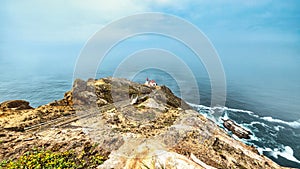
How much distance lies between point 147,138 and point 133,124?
6.89 ft

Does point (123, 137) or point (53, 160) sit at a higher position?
point (123, 137)

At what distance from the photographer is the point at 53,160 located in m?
6.55

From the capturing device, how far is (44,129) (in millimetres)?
9125

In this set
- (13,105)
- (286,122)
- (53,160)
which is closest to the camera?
(53,160)

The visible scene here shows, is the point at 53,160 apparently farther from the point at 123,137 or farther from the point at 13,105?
the point at 13,105

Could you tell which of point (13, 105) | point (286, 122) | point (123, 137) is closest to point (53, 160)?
point (123, 137)

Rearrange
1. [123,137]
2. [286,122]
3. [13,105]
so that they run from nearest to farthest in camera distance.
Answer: [123,137], [13,105], [286,122]

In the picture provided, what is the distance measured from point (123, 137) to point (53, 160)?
3112mm

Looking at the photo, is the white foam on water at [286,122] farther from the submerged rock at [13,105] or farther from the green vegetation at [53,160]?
the submerged rock at [13,105]

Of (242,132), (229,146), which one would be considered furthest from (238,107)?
(229,146)

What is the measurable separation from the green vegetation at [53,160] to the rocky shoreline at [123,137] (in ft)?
0.69

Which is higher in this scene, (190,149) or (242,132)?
(190,149)

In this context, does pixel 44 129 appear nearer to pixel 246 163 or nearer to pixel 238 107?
pixel 246 163

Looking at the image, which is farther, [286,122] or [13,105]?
[286,122]
